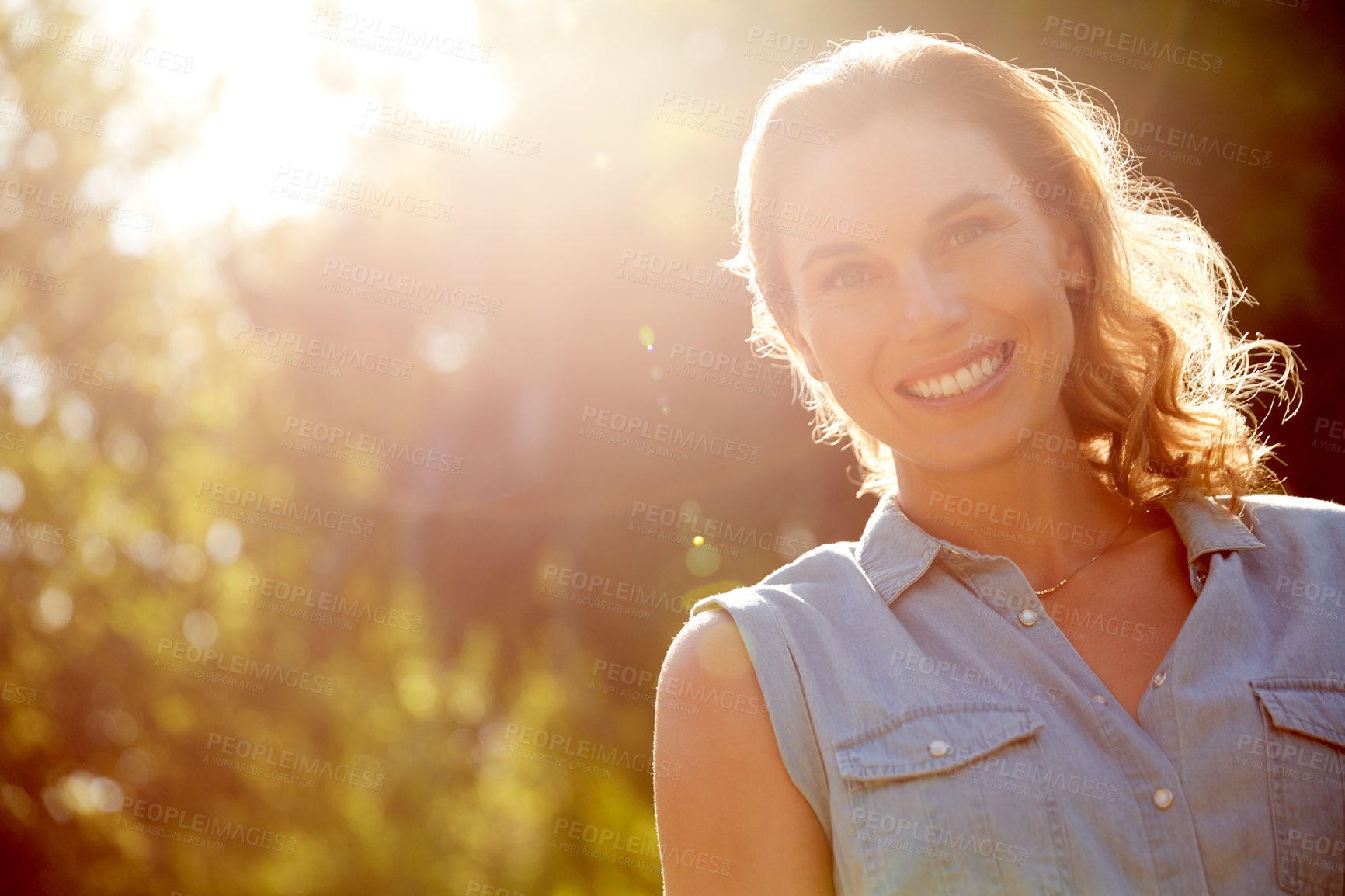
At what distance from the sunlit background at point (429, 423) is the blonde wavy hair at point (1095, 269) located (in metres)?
2.39

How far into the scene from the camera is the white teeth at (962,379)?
181cm

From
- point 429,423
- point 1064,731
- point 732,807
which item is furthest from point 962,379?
point 429,423

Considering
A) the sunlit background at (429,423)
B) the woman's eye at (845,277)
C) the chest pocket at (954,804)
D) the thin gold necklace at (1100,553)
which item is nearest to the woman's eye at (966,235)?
the woman's eye at (845,277)

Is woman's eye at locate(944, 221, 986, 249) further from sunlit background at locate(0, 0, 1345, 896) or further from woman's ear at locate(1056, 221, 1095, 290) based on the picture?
sunlit background at locate(0, 0, 1345, 896)

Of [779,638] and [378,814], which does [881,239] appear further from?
[378,814]

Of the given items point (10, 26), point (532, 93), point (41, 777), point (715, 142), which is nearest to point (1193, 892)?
point (715, 142)

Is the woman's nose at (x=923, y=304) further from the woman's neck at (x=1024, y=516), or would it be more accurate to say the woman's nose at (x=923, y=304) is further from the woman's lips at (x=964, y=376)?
the woman's neck at (x=1024, y=516)

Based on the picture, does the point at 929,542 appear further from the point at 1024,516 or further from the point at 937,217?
the point at 937,217

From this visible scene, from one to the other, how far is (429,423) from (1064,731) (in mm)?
6870

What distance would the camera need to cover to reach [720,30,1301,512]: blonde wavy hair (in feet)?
6.45

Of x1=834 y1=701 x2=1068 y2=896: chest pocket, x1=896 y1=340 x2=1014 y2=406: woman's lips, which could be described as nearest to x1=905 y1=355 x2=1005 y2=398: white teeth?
x1=896 y1=340 x2=1014 y2=406: woman's lips

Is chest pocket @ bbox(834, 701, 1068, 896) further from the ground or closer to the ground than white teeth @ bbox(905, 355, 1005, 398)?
closer to the ground

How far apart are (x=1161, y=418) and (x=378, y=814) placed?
9.56 metres

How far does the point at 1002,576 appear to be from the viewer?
1.81m
